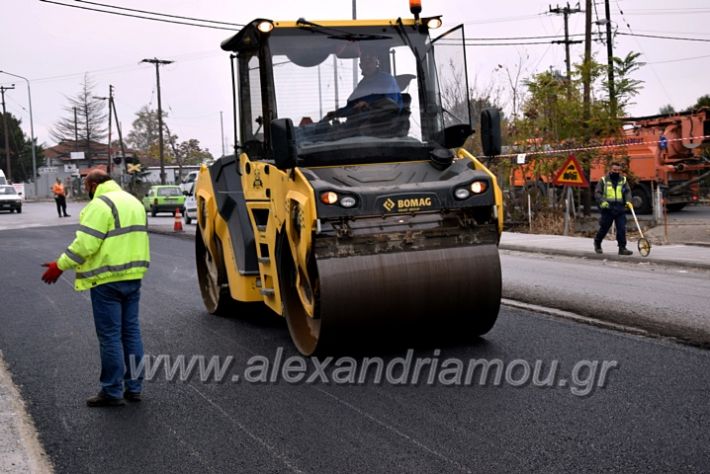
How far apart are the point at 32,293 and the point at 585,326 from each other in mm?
7589

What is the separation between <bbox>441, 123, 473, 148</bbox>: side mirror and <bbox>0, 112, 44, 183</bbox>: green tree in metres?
90.7

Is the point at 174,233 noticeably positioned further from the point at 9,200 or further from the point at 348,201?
the point at 9,200

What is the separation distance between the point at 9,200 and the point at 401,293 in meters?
43.7

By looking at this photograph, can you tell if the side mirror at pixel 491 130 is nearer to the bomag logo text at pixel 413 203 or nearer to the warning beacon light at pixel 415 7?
the bomag logo text at pixel 413 203

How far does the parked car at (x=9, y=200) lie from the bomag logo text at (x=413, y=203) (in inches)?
1709

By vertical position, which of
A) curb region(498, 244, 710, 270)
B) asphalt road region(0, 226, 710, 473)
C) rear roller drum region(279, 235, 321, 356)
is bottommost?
asphalt road region(0, 226, 710, 473)

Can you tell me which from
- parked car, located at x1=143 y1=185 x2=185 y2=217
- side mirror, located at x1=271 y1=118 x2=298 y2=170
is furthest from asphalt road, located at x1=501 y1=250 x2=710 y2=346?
parked car, located at x1=143 y1=185 x2=185 y2=217

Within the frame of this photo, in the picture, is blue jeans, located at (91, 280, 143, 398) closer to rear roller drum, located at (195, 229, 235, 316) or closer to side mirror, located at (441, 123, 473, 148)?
side mirror, located at (441, 123, 473, 148)

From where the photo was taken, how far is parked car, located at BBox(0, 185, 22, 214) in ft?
154

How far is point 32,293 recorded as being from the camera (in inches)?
492

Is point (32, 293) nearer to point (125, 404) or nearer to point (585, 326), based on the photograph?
point (125, 404)

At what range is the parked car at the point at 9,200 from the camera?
1843 inches

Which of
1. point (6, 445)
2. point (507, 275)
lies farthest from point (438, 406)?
point (507, 275)

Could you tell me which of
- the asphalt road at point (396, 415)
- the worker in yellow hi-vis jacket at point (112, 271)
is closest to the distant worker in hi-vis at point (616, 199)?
the asphalt road at point (396, 415)
